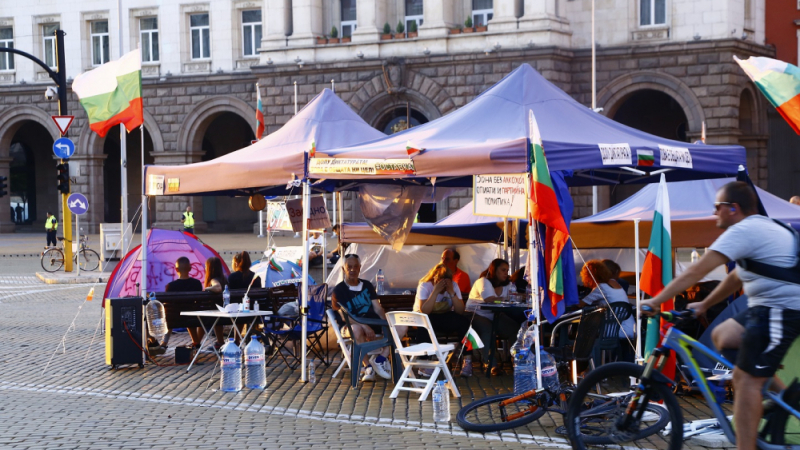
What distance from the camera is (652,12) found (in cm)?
3334

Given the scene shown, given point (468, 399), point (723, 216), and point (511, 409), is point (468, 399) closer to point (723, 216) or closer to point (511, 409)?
point (511, 409)

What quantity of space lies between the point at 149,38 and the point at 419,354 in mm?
34826

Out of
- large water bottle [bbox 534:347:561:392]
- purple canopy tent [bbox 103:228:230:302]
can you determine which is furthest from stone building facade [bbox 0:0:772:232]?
large water bottle [bbox 534:347:561:392]

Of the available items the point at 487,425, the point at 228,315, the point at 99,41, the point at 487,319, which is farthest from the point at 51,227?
the point at 487,425

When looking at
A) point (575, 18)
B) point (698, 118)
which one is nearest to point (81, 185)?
point (575, 18)

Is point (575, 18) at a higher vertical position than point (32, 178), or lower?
higher

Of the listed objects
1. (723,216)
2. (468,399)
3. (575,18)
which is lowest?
(468,399)

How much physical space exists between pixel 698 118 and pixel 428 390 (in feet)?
82.8

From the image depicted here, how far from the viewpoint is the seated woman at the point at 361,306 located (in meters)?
10.5

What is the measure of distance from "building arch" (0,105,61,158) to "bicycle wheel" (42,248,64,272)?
17127 millimetres

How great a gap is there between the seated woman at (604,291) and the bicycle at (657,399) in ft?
11.3

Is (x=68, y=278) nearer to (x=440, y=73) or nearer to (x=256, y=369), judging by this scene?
(x=440, y=73)

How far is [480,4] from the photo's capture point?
117ft

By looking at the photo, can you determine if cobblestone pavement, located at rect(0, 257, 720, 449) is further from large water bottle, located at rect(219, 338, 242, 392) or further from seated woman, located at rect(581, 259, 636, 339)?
seated woman, located at rect(581, 259, 636, 339)
